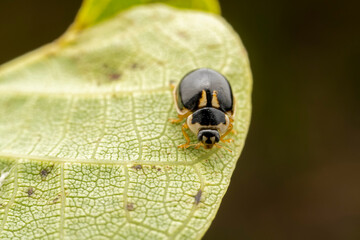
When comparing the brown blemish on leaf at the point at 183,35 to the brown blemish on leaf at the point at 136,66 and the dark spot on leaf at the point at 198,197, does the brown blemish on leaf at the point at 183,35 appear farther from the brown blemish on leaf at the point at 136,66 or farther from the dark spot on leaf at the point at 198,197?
the dark spot on leaf at the point at 198,197

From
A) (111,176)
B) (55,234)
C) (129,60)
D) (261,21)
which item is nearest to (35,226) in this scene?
(55,234)

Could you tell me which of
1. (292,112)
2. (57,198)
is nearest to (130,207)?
(57,198)

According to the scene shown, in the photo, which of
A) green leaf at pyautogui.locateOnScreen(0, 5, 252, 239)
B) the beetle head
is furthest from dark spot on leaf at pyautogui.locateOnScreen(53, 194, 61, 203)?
the beetle head

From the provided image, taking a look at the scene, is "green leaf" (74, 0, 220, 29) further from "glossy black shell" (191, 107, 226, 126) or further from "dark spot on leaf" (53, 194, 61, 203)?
"dark spot on leaf" (53, 194, 61, 203)

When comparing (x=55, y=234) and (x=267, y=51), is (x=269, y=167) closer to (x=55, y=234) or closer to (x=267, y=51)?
(x=267, y=51)

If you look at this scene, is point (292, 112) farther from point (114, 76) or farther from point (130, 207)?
point (130, 207)

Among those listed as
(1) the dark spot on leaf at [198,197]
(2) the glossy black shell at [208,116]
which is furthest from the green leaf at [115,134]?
(2) the glossy black shell at [208,116]
